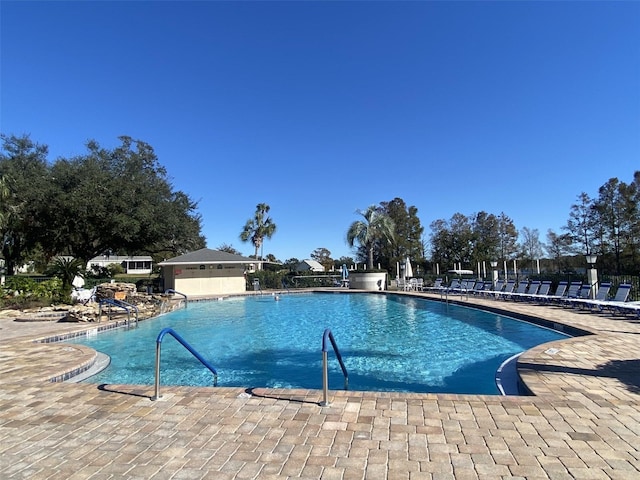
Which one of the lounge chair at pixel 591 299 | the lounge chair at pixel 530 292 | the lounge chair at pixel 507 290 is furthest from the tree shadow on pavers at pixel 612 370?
the lounge chair at pixel 507 290

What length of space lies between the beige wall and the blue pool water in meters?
9.48

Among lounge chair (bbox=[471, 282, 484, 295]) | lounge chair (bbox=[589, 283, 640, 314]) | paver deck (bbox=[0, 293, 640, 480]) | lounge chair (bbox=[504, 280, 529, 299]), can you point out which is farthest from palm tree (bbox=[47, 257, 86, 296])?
lounge chair (bbox=[589, 283, 640, 314])

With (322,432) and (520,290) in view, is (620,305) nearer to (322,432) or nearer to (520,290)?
(520,290)

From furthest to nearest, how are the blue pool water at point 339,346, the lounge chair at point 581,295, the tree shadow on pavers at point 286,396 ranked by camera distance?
the lounge chair at point 581,295 < the blue pool water at point 339,346 < the tree shadow on pavers at point 286,396

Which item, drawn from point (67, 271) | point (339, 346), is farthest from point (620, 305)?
point (67, 271)

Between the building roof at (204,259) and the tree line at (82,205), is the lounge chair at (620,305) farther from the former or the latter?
the tree line at (82,205)

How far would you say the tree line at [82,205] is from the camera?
20641mm

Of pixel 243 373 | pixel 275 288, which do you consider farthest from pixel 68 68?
pixel 275 288

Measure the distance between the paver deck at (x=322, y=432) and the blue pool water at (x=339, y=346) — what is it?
5.89 ft

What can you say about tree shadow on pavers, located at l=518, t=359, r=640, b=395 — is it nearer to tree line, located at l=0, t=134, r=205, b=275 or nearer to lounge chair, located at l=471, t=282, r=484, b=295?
lounge chair, located at l=471, t=282, r=484, b=295

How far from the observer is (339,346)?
30.6 ft

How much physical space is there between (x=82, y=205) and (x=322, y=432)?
21937 mm

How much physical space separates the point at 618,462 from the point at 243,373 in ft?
19.1

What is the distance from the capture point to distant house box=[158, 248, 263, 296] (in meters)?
24.6
